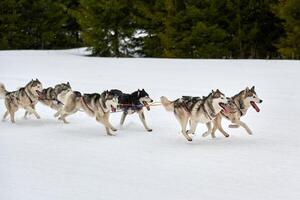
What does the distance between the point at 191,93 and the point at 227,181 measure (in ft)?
20.7

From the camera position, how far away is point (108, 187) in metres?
4.94

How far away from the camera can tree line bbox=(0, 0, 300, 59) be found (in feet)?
66.4

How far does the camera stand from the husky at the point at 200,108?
21.8 feet

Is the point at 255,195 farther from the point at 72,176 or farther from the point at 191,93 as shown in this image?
the point at 191,93

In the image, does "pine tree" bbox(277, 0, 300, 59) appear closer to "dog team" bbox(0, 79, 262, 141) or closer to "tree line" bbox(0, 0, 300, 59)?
"tree line" bbox(0, 0, 300, 59)

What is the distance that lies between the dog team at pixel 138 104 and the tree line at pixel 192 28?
12.6 meters

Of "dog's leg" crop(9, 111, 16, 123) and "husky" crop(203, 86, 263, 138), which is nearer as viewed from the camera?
"husky" crop(203, 86, 263, 138)

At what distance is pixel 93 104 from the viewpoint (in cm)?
752

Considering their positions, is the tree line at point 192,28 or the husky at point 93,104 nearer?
the husky at point 93,104

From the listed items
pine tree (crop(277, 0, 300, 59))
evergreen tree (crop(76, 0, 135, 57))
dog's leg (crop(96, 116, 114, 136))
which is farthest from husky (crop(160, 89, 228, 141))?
evergreen tree (crop(76, 0, 135, 57))

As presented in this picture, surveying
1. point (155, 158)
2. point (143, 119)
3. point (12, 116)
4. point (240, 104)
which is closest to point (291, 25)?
point (143, 119)

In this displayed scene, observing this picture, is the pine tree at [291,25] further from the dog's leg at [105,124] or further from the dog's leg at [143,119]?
the dog's leg at [105,124]

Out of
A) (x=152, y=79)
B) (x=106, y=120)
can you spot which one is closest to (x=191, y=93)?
(x=152, y=79)

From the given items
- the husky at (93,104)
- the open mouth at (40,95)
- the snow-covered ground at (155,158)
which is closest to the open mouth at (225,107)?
the snow-covered ground at (155,158)
